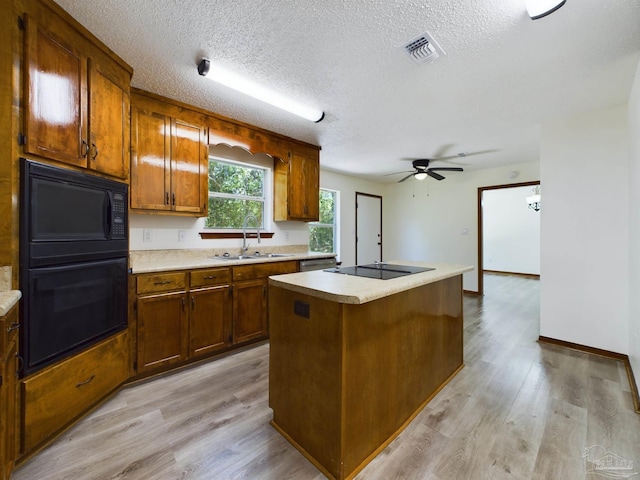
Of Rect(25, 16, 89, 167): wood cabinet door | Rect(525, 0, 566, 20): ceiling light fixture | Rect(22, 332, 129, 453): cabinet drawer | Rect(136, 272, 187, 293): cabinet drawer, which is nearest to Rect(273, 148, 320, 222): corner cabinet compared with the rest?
Rect(136, 272, 187, 293): cabinet drawer

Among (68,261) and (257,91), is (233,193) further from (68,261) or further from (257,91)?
(68,261)

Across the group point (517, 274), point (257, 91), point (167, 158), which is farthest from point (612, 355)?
point (517, 274)

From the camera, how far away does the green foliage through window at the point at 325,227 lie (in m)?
5.18

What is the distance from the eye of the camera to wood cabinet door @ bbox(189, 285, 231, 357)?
2445 millimetres

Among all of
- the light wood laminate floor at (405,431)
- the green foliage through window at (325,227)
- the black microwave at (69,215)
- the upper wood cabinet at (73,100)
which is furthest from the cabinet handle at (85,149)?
the green foliage through window at (325,227)

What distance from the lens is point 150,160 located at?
97.4 inches

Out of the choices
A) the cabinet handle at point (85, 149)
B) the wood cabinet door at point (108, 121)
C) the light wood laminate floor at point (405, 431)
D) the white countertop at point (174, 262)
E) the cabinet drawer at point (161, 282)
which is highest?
the wood cabinet door at point (108, 121)

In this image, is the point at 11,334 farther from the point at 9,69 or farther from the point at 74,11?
the point at 74,11

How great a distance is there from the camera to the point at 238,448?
5.03 ft

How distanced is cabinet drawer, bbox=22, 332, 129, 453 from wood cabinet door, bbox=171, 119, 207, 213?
4.09 ft

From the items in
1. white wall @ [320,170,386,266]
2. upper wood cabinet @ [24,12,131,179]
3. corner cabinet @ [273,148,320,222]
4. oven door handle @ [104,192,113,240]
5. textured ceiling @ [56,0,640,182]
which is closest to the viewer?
upper wood cabinet @ [24,12,131,179]

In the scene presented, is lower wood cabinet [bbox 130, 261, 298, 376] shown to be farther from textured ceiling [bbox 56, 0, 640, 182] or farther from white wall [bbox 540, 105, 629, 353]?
white wall [bbox 540, 105, 629, 353]

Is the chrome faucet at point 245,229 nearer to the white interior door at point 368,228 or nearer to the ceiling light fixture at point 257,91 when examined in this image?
the ceiling light fixture at point 257,91

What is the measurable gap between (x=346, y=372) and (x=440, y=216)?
5126 mm
